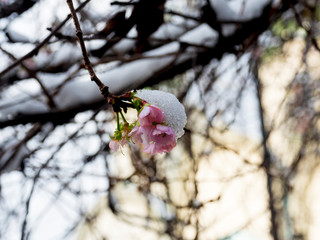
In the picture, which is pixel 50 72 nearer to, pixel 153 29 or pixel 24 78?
pixel 24 78

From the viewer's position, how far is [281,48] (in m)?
3.68

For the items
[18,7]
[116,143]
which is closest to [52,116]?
[18,7]

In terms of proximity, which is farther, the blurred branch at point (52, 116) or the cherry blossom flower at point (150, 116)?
the blurred branch at point (52, 116)

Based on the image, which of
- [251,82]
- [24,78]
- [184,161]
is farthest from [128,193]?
[24,78]

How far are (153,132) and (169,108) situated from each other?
0.10 meters

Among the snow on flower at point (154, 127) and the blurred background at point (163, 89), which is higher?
the blurred background at point (163, 89)

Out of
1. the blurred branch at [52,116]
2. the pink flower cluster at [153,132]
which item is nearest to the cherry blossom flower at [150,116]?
the pink flower cluster at [153,132]

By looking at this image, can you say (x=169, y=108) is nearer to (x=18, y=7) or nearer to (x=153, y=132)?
(x=153, y=132)

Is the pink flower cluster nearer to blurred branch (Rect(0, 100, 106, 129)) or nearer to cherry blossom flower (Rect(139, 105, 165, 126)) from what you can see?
cherry blossom flower (Rect(139, 105, 165, 126))

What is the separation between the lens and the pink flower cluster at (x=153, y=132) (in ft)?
2.19

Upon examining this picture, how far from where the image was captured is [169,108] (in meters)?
0.75

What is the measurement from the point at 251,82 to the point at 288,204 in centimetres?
240

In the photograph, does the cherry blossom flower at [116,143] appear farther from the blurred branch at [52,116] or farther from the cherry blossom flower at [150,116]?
the blurred branch at [52,116]

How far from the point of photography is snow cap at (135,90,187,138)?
28.8 inches
